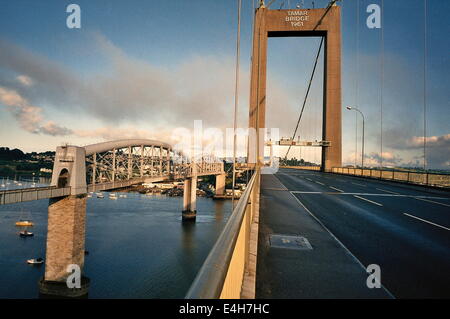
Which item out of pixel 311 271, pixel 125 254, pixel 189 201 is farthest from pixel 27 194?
pixel 189 201

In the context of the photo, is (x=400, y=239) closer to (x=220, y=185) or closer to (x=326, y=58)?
(x=326, y=58)

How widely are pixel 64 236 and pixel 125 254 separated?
33.5 ft

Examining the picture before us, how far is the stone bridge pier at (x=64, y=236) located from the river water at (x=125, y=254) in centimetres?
171

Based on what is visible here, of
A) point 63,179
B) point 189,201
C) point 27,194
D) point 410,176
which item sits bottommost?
point 189,201

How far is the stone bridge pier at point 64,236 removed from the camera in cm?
2205

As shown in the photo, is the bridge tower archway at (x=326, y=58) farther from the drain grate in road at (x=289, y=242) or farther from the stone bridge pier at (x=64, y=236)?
the drain grate in road at (x=289, y=242)

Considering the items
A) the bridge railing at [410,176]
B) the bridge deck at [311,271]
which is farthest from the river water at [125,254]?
the bridge railing at [410,176]

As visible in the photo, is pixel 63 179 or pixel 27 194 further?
pixel 63 179

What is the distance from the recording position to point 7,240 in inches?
1380

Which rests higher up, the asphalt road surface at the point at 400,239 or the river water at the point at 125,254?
the asphalt road surface at the point at 400,239

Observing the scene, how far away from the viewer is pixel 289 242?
5758 mm
